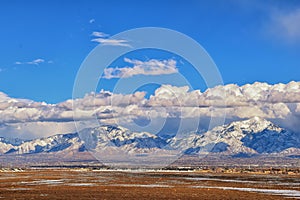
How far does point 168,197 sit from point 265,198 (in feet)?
42.5

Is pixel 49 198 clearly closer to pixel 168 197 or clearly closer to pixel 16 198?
pixel 16 198

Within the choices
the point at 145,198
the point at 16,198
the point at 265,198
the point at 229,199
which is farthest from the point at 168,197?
the point at 16,198

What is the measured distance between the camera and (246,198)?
68.2 m

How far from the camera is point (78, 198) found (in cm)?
6606

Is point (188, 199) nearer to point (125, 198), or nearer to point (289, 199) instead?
point (125, 198)

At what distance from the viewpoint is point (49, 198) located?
6562 cm

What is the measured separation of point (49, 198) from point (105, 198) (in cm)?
704

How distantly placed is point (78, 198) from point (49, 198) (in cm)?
362

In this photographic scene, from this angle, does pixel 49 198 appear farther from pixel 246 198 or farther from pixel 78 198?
pixel 246 198

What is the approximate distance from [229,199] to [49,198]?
22809 millimetres

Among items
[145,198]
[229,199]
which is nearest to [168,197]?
[145,198]

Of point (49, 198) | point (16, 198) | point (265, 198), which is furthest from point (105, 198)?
point (265, 198)

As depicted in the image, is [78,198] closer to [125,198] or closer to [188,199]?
[125,198]

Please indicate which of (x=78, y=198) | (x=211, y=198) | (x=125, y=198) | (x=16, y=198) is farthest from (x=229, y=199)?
(x=16, y=198)
